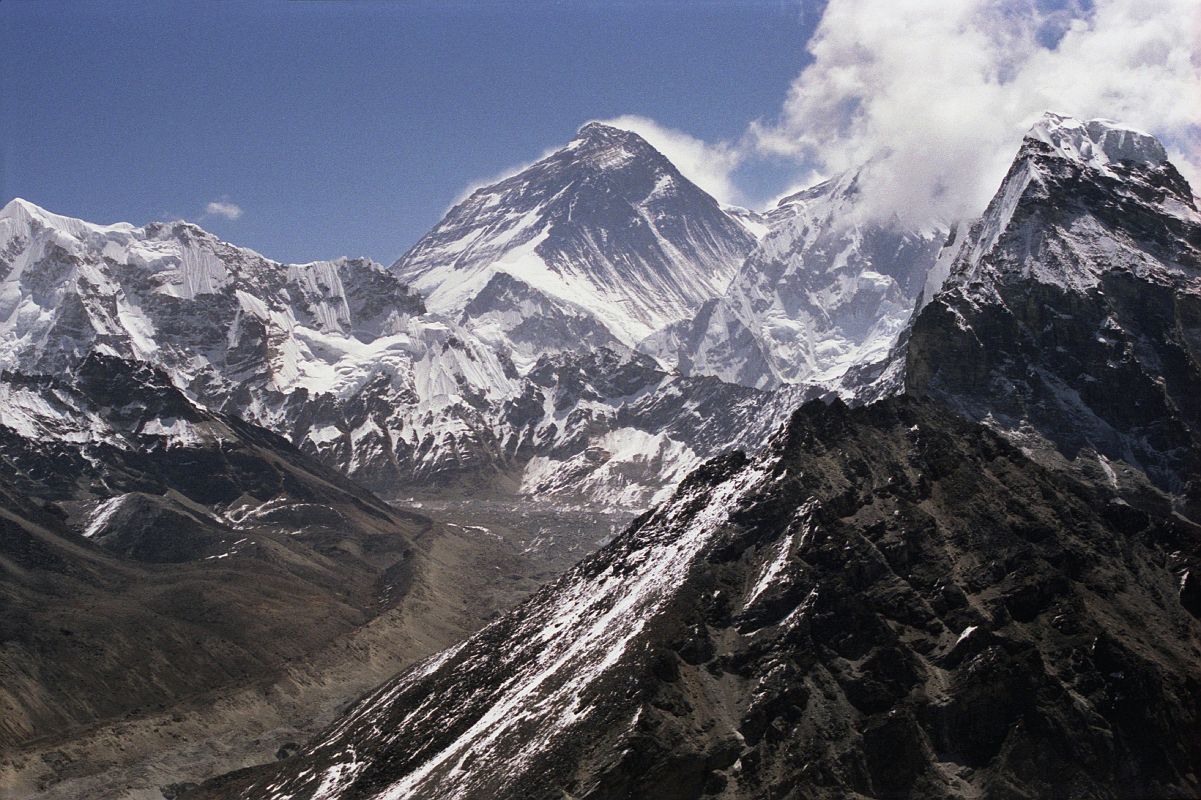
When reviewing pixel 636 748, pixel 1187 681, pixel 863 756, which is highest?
pixel 636 748

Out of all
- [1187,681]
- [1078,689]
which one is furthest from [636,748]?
[1187,681]

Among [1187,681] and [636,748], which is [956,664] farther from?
[636,748]

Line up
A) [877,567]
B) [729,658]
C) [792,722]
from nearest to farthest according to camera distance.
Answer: [792,722], [729,658], [877,567]

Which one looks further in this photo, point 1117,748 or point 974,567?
point 974,567

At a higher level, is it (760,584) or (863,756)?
(760,584)

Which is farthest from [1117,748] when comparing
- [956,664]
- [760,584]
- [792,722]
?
[760,584]

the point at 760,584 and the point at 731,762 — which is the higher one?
the point at 760,584

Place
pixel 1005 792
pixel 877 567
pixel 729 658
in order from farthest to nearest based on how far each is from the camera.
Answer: pixel 877 567, pixel 729 658, pixel 1005 792

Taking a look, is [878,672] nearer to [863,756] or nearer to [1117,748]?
[863,756]

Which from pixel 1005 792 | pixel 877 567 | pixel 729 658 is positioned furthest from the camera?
pixel 877 567
